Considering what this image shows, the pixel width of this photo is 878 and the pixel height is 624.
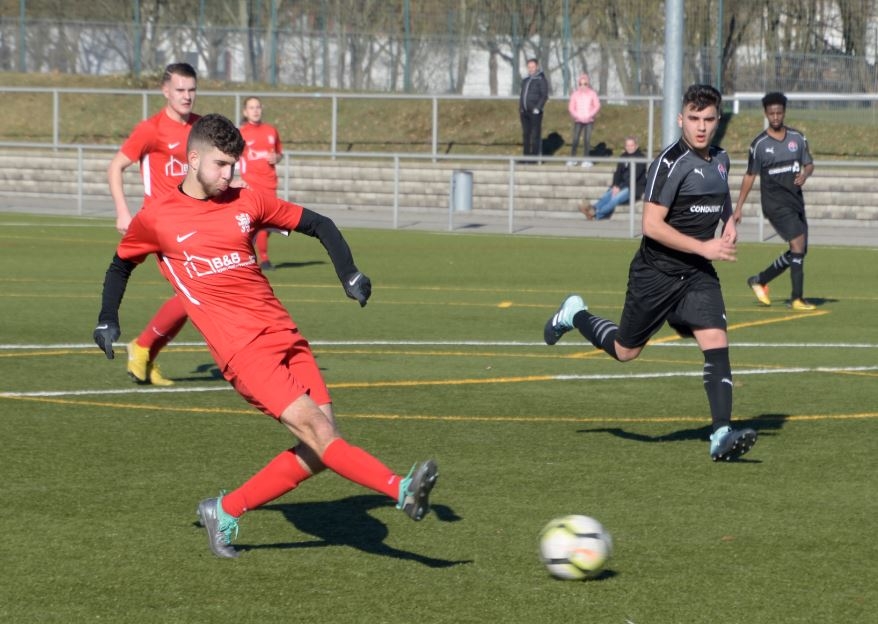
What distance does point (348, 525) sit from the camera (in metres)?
7.18

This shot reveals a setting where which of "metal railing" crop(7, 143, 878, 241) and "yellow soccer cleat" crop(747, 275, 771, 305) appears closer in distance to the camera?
"yellow soccer cleat" crop(747, 275, 771, 305)

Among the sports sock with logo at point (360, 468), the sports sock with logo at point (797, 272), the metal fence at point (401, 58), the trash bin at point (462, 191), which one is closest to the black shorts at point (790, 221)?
the sports sock with logo at point (797, 272)

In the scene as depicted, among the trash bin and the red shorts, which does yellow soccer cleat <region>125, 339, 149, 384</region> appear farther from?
the trash bin

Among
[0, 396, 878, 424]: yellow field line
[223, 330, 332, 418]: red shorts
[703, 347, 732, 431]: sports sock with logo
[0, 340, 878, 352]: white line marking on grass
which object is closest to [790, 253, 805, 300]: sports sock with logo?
[0, 340, 878, 352]: white line marking on grass

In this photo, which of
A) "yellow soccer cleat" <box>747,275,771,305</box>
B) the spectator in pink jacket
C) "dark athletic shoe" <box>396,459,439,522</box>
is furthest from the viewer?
the spectator in pink jacket

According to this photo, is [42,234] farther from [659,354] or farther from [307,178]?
[659,354]

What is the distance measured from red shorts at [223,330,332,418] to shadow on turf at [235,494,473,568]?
0.74 m

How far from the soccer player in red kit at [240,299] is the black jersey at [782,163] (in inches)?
398

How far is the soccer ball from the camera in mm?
6188

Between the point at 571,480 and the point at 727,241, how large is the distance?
1487 millimetres

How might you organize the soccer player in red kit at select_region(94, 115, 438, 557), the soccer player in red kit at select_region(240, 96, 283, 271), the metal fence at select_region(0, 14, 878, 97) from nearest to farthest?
the soccer player in red kit at select_region(94, 115, 438, 557), the soccer player in red kit at select_region(240, 96, 283, 271), the metal fence at select_region(0, 14, 878, 97)

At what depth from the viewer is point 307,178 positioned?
34.3 meters

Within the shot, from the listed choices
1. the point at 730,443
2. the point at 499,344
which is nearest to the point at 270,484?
the point at 730,443

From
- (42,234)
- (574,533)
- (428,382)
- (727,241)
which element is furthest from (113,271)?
(42,234)
